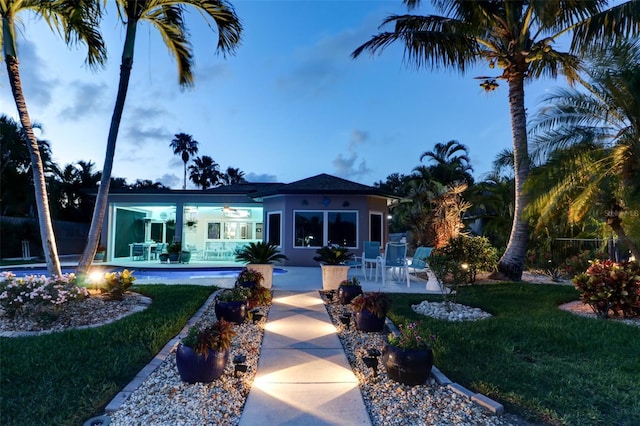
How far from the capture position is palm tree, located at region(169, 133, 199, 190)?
1764 inches

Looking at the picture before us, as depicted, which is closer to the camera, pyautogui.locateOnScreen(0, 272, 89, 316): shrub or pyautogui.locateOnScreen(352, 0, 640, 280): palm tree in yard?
pyautogui.locateOnScreen(0, 272, 89, 316): shrub

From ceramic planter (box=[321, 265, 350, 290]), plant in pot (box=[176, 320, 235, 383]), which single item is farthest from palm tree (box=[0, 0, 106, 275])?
ceramic planter (box=[321, 265, 350, 290])

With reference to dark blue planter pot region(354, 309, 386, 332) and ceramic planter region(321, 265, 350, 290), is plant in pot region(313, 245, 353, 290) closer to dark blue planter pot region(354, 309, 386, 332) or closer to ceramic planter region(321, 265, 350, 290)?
ceramic planter region(321, 265, 350, 290)

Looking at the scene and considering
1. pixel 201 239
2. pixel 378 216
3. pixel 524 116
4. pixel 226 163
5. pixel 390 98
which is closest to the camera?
pixel 524 116

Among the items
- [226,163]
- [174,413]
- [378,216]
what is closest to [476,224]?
[378,216]

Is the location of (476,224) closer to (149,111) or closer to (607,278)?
(607,278)

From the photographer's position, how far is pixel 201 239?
20688 mm

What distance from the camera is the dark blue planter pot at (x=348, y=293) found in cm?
741

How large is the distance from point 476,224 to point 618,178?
1495 cm

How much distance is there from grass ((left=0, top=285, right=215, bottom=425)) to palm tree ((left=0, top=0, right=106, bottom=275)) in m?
2.58

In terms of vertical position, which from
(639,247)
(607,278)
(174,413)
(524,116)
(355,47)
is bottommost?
(174,413)

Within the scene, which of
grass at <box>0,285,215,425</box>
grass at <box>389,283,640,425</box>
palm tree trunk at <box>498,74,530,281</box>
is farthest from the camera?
palm tree trunk at <box>498,74,530,281</box>

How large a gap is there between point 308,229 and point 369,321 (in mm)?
9688

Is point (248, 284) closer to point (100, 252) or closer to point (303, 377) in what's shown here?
point (303, 377)
